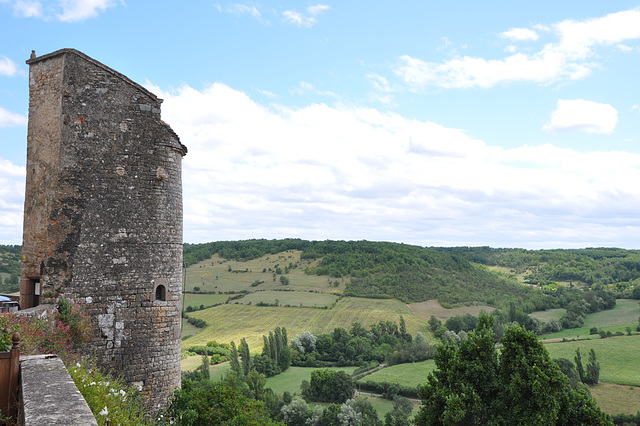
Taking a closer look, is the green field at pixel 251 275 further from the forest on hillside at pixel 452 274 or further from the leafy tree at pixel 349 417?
the leafy tree at pixel 349 417

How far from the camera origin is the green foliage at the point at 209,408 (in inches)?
373

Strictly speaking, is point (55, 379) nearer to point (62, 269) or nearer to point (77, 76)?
point (62, 269)

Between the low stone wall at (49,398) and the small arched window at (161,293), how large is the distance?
4.78 m

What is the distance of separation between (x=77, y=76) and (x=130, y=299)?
15.5ft

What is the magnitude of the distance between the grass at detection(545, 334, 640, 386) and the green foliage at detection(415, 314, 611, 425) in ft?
147

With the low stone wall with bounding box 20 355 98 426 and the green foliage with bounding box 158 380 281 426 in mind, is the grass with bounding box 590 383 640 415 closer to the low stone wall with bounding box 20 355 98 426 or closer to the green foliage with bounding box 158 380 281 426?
the green foliage with bounding box 158 380 281 426

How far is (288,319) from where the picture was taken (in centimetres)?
7862

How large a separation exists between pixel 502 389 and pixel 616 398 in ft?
138

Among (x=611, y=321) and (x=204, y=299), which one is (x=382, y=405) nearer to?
(x=204, y=299)

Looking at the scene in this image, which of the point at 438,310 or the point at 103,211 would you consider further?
the point at 438,310

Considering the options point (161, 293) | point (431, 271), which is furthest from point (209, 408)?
point (431, 271)

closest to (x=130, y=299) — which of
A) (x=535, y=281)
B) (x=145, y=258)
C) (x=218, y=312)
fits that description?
(x=145, y=258)

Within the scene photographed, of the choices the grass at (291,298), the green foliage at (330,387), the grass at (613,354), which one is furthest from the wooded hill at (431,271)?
the green foliage at (330,387)

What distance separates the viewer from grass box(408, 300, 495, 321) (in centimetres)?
8623
